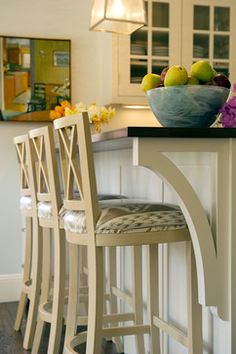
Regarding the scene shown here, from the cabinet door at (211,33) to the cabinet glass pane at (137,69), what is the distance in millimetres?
305

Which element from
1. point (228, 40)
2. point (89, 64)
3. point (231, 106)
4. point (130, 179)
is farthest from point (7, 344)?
point (228, 40)

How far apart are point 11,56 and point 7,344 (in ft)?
6.76

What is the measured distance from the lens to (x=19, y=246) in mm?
4031

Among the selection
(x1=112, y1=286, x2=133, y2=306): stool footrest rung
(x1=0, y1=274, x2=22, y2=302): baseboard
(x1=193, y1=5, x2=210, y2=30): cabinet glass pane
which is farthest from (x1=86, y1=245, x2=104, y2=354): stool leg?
(x1=193, y1=5, x2=210, y2=30): cabinet glass pane

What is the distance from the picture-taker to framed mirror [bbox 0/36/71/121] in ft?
13.0

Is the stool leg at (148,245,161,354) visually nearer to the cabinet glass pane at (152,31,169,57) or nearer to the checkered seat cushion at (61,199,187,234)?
the checkered seat cushion at (61,199,187,234)

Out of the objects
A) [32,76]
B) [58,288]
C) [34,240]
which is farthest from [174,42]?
[58,288]

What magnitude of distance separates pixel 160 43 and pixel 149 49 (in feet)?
0.32

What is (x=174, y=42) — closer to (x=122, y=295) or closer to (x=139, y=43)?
(x=139, y=43)

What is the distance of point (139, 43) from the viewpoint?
4.02 meters

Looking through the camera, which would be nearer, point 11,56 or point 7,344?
point 7,344

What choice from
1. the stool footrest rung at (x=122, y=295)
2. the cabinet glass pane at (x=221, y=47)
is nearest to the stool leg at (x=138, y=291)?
the stool footrest rung at (x=122, y=295)

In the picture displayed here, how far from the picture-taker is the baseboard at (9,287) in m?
3.96

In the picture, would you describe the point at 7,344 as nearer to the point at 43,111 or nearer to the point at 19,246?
the point at 19,246
